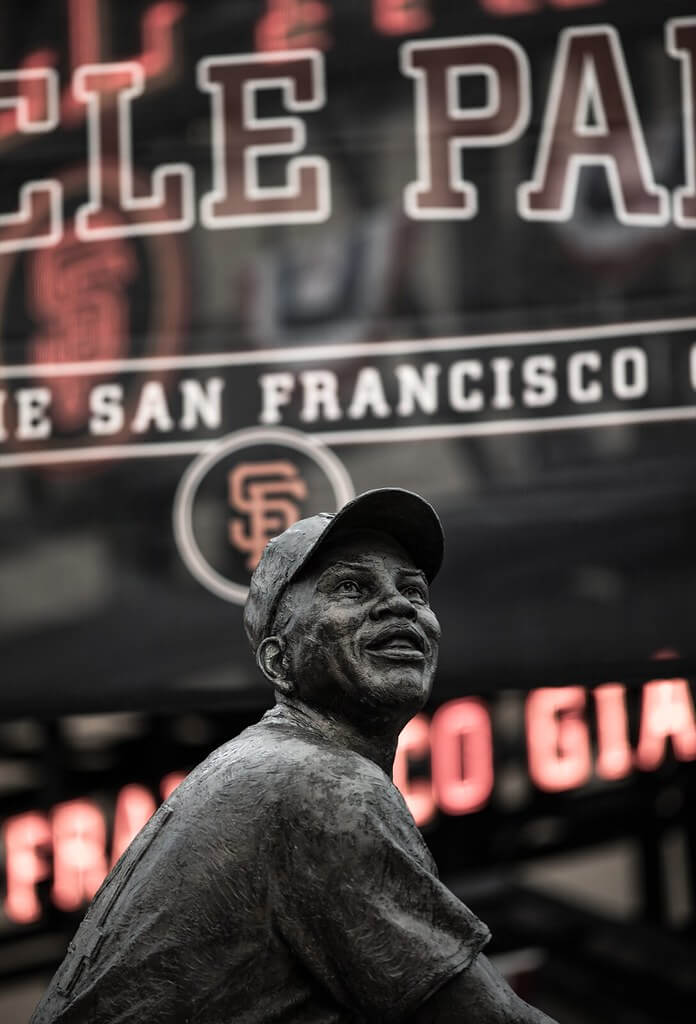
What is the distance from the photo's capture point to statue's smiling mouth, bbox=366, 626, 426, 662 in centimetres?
402

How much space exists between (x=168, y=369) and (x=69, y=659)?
125 centimetres

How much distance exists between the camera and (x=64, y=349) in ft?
29.3

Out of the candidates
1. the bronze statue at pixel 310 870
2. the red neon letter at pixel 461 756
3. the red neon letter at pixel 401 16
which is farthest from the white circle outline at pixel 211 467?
the bronze statue at pixel 310 870

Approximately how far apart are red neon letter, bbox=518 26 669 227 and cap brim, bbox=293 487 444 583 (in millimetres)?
4896

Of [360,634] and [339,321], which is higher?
[339,321]

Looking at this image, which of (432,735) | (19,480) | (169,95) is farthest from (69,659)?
(169,95)

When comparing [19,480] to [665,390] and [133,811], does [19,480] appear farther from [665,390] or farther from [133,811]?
[665,390]

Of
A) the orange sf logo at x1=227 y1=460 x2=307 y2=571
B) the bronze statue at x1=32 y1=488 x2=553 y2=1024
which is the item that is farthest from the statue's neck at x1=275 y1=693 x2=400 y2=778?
the orange sf logo at x1=227 y1=460 x2=307 y2=571

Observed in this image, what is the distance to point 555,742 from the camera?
9289 mm

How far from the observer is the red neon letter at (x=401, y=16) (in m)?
9.10

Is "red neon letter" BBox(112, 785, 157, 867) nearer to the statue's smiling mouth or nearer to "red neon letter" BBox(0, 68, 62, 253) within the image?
"red neon letter" BBox(0, 68, 62, 253)

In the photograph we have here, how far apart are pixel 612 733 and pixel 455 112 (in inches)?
108

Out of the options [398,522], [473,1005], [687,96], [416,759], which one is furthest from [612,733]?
[473,1005]

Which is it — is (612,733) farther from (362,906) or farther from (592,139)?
(362,906)
